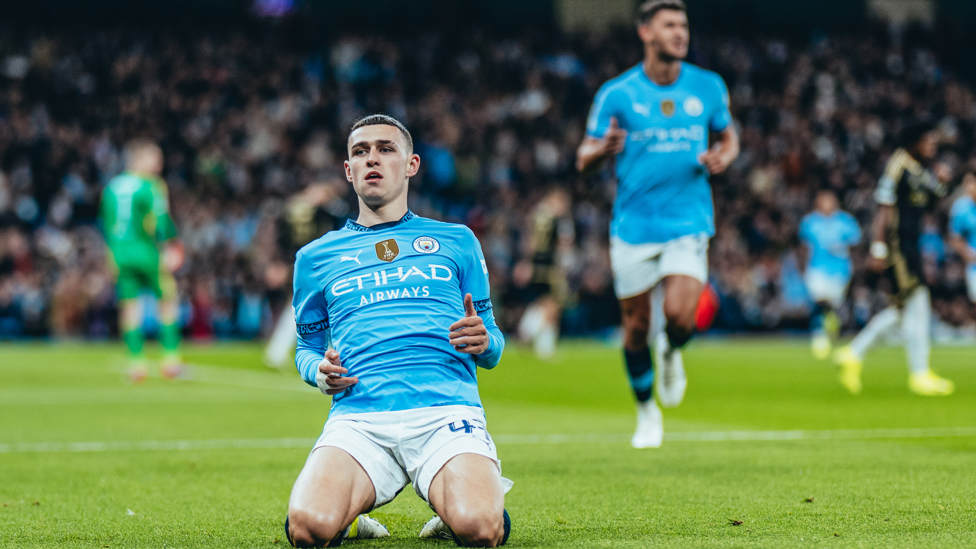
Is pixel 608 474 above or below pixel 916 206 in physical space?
below

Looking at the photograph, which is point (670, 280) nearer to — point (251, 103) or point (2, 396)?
point (2, 396)

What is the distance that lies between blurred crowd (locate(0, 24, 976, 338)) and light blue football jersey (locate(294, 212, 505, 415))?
18.3 meters

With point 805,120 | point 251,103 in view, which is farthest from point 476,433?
point 805,120

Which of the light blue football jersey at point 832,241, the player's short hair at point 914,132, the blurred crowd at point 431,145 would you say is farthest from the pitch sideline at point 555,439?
the blurred crowd at point 431,145

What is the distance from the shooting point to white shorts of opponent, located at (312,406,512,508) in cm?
386

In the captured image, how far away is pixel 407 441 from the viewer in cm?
391

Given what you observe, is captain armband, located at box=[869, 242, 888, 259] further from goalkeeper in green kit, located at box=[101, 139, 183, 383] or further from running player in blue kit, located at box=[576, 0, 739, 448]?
goalkeeper in green kit, located at box=[101, 139, 183, 383]

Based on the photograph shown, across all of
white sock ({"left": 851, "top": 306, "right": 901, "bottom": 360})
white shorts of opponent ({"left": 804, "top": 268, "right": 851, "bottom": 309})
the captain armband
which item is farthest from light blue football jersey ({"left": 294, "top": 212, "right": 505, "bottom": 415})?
white shorts of opponent ({"left": 804, "top": 268, "right": 851, "bottom": 309})

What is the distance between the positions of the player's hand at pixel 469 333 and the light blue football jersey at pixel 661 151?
3.27 meters

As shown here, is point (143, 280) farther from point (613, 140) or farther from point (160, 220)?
point (613, 140)

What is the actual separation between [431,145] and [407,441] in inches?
908

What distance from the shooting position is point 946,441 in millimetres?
6891

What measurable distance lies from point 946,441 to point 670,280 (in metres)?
1.98

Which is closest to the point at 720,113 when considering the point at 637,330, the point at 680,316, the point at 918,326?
the point at 680,316
